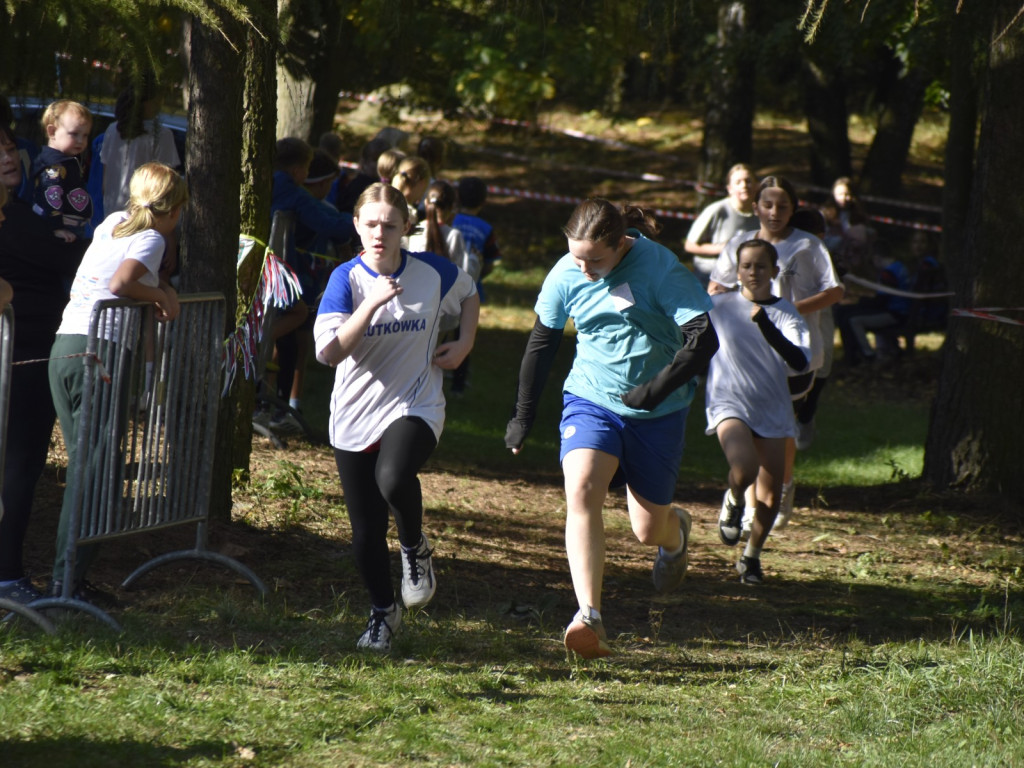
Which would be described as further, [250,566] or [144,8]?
[250,566]

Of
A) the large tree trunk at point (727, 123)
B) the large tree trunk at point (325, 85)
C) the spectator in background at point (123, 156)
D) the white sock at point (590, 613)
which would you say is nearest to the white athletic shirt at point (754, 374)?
the white sock at point (590, 613)

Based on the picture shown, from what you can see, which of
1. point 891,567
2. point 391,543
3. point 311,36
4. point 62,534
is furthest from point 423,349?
point 311,36

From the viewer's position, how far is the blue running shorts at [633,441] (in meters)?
5.14

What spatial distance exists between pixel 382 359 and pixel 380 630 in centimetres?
107

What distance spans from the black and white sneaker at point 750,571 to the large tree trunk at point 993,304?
236 cm

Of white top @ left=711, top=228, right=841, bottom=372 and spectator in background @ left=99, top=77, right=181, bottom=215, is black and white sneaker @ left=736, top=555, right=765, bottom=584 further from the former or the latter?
spectator in background @ left=99, top=77, right=181, bottom=215

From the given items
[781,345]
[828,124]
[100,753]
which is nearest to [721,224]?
[781,345]

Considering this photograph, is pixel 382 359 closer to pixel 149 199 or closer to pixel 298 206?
pixel 149 199

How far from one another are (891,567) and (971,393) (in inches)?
65.0

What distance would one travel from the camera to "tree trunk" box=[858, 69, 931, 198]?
20.8 metres

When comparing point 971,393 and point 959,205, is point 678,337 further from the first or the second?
point 959,205

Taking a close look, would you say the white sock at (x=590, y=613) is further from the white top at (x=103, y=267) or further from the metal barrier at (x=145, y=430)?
the white top at (x=103, y=267)

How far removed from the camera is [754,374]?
21.9 ft

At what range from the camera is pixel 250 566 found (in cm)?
621
